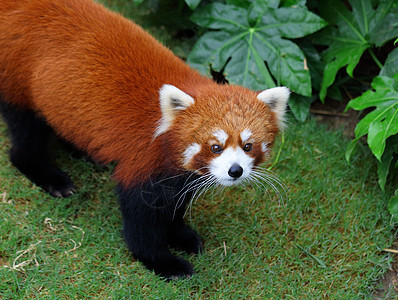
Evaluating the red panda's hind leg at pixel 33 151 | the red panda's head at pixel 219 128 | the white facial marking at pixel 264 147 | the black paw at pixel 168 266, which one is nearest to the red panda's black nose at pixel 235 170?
the red panda's head at pixel 219 128

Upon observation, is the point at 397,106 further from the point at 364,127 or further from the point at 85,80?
the point at 85,80

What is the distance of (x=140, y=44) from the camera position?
2.82 m

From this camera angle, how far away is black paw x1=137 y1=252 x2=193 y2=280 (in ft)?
9.66

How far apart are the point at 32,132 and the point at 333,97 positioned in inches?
96.0

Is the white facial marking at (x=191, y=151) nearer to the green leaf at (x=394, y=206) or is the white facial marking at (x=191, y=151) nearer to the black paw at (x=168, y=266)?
the black paw at (x=168, y=266)

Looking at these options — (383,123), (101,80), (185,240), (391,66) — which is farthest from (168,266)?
(391,66)

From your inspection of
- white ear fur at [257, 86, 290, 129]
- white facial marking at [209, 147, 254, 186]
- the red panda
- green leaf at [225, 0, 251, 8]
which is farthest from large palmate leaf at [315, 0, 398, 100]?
white facial marking at [209, 147, 254, 186]

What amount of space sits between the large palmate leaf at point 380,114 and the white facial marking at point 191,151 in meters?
1.18

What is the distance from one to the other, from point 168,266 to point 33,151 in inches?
48.9

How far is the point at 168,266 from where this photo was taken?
2965 mm

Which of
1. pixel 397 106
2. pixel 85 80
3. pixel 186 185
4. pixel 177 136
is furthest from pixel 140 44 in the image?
pixel 397 106

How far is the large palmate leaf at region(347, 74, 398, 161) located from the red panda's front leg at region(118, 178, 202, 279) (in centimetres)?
124

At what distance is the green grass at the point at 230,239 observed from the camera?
Answer: 2.91 metres

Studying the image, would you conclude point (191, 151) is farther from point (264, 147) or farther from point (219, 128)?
point (264, 147)
